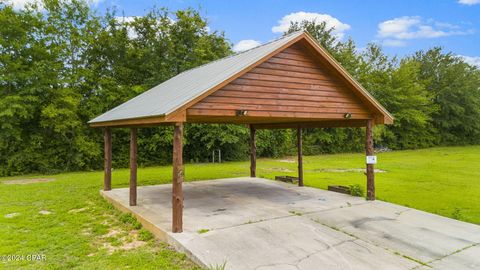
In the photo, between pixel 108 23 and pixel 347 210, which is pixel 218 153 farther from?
pixel 347 210

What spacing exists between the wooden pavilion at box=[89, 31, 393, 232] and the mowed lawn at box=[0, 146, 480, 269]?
88 cm

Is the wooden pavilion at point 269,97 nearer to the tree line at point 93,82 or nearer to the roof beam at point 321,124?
the roof beam at point 321,124

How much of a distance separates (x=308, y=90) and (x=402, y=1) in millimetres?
14079

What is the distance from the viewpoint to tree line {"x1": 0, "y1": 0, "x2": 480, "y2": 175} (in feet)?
44.2

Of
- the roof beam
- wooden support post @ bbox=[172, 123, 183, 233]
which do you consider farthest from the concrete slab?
the roof beam

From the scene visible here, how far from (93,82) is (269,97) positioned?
12.8m

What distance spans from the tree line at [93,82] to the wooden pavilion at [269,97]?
25.2ft

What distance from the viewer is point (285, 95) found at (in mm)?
6500

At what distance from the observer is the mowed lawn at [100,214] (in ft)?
14.9

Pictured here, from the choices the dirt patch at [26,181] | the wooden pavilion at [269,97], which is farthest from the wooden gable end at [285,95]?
the dirt patch at [26,181]

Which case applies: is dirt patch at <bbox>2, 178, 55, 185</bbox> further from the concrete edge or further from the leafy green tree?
the leafy green tree

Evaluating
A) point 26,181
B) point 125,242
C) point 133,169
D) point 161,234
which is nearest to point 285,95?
point 161,234

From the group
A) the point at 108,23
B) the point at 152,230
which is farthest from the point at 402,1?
the point at 152,230

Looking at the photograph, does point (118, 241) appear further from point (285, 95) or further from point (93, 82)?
point (93, 82)
